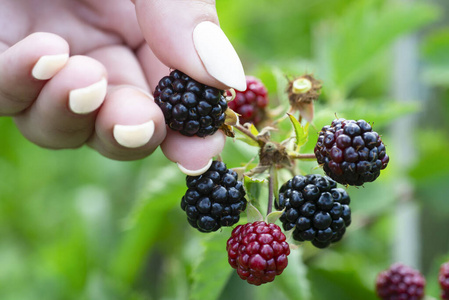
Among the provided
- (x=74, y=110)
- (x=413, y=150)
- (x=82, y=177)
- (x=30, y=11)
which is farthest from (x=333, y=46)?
(x=82, y=177)

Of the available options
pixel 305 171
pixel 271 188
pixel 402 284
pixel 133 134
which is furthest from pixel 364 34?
pixel 133 134

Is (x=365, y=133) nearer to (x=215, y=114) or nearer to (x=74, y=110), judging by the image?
(x=215, y=114)

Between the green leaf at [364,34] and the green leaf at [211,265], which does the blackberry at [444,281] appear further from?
the green leaf at [364,34]

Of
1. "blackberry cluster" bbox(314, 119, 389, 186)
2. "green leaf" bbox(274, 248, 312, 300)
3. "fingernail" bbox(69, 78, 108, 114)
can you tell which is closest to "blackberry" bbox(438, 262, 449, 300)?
"green leaf" bbox(274, 248, 312, 300)

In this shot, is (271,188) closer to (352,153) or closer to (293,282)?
(352,153)

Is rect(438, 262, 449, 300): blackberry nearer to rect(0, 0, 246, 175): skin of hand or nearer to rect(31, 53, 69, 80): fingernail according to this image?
rect(0, 0, 246, 175): skin of hand

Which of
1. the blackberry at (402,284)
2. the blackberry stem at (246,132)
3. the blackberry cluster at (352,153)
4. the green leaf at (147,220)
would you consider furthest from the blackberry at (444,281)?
the green leaf at (147,220)
